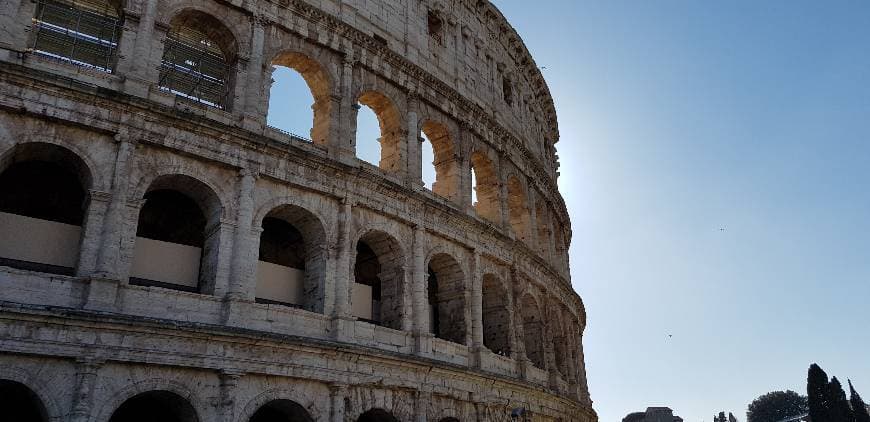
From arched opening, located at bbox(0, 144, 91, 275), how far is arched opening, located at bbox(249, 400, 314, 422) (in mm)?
4259

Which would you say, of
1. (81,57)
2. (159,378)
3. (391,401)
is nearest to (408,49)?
(81,57)

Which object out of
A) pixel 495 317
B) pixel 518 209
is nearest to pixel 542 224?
pixel 518 209

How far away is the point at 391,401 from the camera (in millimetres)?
13391

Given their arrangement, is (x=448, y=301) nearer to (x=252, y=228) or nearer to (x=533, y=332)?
(x=533, y=332)

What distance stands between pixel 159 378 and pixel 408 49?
1029 cm

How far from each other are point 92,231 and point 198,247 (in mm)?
2371

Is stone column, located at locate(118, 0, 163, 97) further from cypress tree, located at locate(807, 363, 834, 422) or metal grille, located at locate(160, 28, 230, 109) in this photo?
cypress tree, located at locate(807, 363, 834, 422)

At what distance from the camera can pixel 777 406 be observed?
82812 mm

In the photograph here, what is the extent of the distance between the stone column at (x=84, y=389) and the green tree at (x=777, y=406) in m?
86.5

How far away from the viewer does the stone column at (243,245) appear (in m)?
12.0

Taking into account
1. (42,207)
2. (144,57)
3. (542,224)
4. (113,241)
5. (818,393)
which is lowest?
(113,241)

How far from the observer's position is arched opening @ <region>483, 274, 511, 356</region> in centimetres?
1748

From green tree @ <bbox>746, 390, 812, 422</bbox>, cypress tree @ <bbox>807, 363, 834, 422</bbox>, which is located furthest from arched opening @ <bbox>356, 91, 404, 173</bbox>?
green tree @ <bbox>746, 390, 812, 422</bbox>

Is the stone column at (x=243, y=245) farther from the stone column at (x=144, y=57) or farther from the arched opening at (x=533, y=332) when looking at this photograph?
the arched opening at (x=533, y=332)
